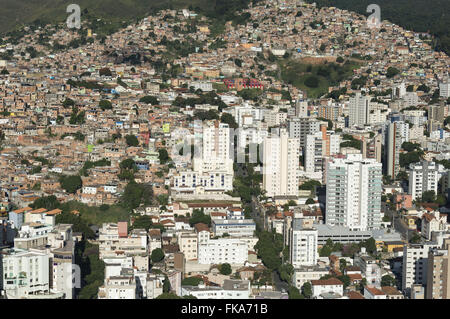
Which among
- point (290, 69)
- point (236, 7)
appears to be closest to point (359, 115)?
point (290, 69)

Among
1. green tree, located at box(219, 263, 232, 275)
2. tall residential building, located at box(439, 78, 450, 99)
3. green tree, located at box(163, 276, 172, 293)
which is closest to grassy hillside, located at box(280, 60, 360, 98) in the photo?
tall residential building, located at box(439, 78, 450, 99)

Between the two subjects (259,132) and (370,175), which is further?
(259,132)

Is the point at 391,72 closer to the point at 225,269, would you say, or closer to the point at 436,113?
the point at 436,113

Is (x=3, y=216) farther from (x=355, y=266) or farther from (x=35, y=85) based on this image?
(x=35, y=85)

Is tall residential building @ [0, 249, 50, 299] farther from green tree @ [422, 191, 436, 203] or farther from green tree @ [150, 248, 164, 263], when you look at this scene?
green tree @ [422, 191, 436, 203]

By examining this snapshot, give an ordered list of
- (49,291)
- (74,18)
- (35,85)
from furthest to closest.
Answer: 1. (74,18)
2. (35,85)
3. (49,291)

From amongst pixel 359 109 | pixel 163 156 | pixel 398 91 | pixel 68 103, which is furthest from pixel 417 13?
pixel 163 156

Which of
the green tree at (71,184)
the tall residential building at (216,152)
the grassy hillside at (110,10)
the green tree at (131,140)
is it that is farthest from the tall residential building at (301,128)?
the grassy hillside at (110,10)
